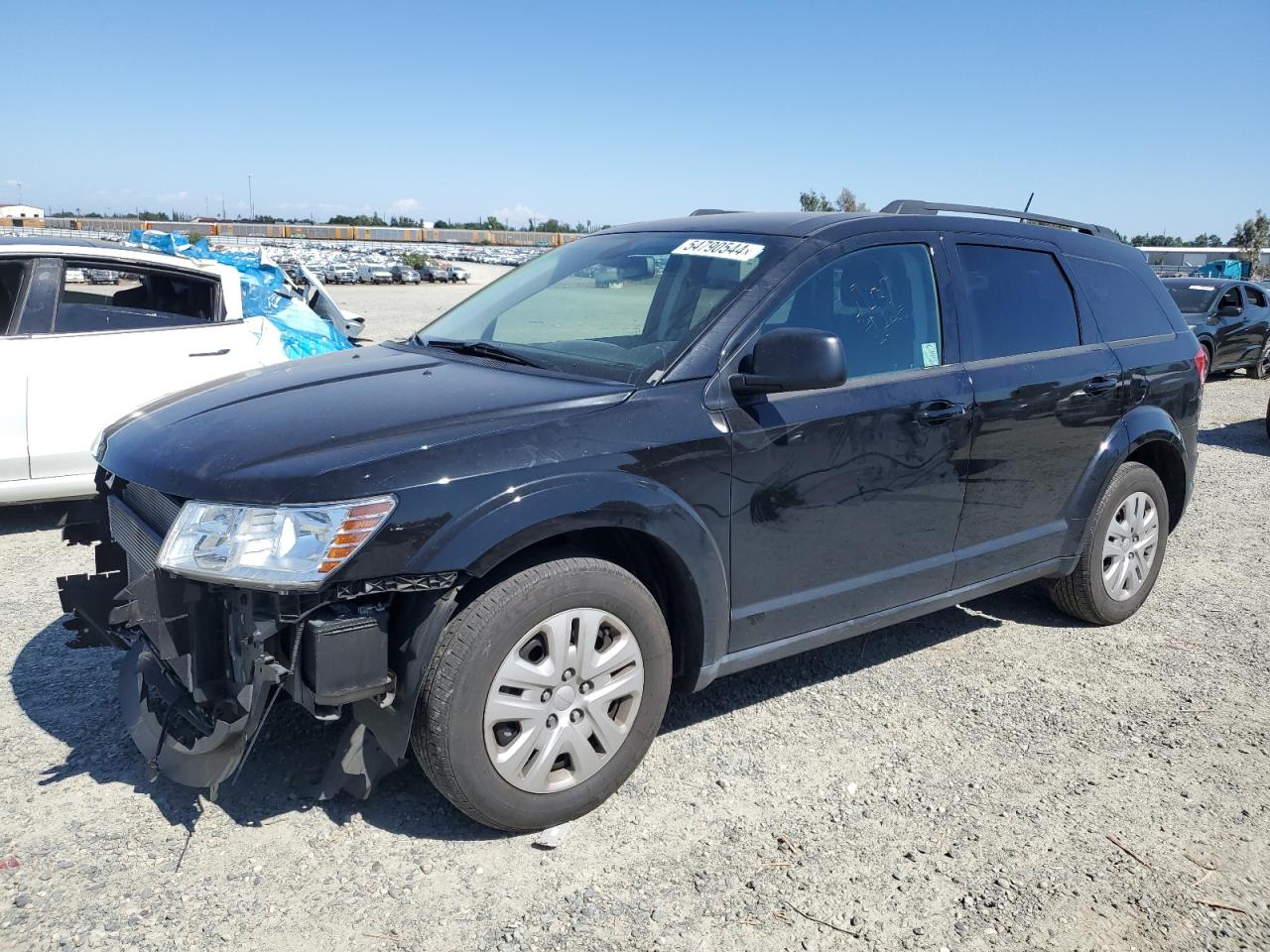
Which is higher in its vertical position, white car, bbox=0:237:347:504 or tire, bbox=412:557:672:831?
white car, bbox=0:237:347:504

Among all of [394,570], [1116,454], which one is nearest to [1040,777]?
[1116,454]

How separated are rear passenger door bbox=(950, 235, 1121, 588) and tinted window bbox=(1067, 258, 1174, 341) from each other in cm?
14

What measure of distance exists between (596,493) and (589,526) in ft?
0.32

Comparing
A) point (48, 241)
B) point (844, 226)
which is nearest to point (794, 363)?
point (844, 226)

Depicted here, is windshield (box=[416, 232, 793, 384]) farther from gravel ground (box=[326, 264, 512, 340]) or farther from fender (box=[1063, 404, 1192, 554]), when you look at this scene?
gravel ground (box=[326, 264, 512, 340])

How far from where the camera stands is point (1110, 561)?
477 cm

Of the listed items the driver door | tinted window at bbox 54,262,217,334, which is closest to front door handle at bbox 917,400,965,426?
the driver door

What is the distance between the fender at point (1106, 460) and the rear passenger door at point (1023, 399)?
0.11 feet

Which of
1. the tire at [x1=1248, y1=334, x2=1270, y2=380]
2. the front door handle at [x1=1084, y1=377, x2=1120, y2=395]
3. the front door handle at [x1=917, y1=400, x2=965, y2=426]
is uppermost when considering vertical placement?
the front door handle at [x1=1084, y1=377, x2=1120, y2=395]

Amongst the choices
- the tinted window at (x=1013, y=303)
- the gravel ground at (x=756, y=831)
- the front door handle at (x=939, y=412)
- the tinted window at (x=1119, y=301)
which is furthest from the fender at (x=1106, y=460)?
the front door handle at (x=939, y=412)

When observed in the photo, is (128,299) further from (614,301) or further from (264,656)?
(264,656)

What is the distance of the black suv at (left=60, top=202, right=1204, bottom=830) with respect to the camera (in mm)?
2631

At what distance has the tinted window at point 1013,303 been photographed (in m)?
4.02

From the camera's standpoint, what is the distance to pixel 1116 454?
4555mm
